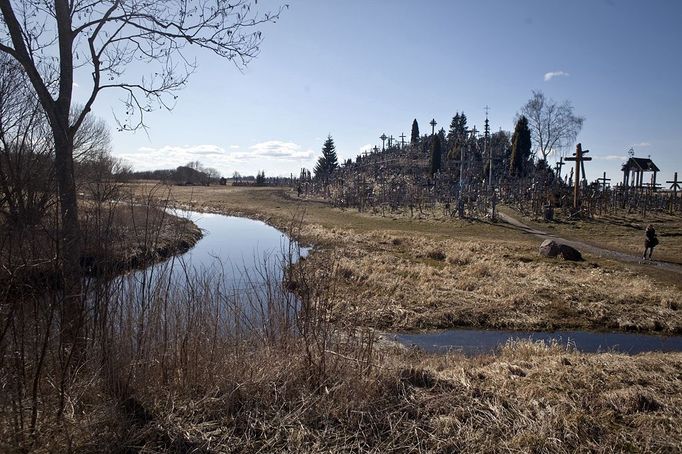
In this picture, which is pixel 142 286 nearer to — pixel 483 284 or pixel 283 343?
pixel 283 343

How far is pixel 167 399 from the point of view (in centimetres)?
372

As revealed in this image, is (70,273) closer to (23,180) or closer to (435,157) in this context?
(23,180)

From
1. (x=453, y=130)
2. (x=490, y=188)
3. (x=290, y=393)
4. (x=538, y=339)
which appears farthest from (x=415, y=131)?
(x=290, y=393)

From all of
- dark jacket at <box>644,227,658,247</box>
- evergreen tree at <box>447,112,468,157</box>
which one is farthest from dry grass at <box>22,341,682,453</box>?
evergreen tree at <box>447,112,468,157</box>

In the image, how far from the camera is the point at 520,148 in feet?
155

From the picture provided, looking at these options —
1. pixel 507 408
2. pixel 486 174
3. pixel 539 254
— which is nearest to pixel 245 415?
pixel 507 408

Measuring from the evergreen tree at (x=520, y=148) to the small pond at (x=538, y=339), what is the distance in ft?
124

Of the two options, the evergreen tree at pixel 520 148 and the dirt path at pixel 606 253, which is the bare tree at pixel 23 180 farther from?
the evergreen tree at pixel 520 148

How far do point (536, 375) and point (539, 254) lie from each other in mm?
14912

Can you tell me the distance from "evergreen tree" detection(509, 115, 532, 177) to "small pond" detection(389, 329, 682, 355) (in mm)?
37697

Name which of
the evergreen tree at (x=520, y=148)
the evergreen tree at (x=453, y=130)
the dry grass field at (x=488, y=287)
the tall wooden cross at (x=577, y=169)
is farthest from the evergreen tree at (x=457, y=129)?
the dry grass field at (x=488, y=287)

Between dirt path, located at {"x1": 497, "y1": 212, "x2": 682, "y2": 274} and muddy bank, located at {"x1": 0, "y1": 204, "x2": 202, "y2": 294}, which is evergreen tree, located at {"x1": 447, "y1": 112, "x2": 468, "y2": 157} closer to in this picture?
dirt path, located at {"x1": 497, "y1": 212, "x2": 682, "y2": 274}

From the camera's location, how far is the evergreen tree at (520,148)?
153 ft

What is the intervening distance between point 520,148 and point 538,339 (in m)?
41.2
